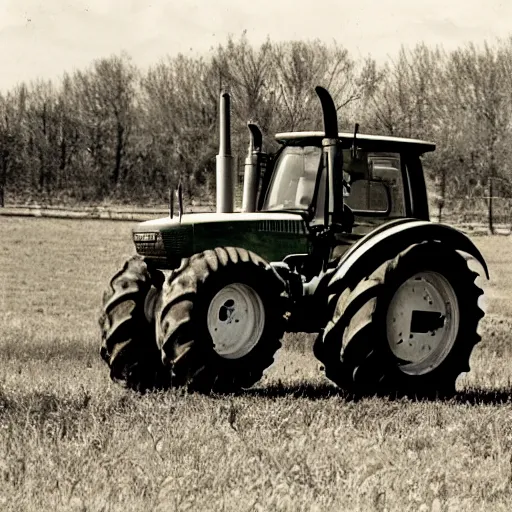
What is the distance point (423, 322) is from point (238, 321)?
66.6 inches

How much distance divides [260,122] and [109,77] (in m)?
16.5

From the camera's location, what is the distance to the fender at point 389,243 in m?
8.20

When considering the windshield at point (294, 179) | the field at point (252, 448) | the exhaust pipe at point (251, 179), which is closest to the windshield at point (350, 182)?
the windshield at point (294, 179)

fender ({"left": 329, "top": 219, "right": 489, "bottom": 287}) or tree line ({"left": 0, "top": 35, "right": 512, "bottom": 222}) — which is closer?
fender ({"left": 329, "top": 219, "right": 489, "bottom": 287})

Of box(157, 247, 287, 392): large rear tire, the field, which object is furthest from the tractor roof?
the field

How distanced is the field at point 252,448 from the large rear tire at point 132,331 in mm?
244

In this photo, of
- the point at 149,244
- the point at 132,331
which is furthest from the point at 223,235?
the point at 132,331

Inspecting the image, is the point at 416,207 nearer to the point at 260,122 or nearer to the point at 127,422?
the point at 127,422

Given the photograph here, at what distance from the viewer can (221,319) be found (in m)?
7.88

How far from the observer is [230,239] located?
8281 mm

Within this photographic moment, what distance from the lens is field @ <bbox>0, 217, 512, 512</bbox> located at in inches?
197

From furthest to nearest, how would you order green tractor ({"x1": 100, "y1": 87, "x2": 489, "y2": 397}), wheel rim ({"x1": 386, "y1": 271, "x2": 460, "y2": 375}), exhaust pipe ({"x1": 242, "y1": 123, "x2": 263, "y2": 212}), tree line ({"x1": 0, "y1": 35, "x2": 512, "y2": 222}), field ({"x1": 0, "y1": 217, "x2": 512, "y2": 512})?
1. tree line ({"x1": 0, "y1": 35, "x2": 512, "y2": 222})
2. exhaust pipe ({"x1": 242, "y1": 123, "x2": 263, "y2": 212})
3. wheel rim ({"x1": 386, "y1": 271, "x2": 460, "y2": 375})
4. green tractor ({"x1": 100, "y1": 87, "x2": 489, "y2": 397})
5. field ({"x1": 0, "y1": 217, "x2": 512, "y2": 512})

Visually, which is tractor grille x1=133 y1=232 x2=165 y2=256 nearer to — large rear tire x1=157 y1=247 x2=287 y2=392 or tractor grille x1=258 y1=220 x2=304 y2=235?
large rear tire x1=157 y1=247 x2=287 y2=392

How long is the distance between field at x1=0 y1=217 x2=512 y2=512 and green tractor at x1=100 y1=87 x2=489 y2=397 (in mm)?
340
